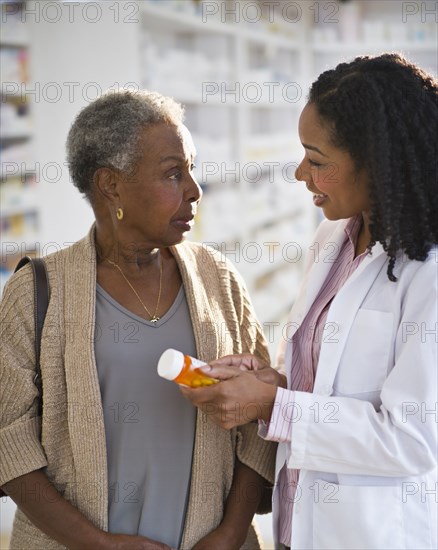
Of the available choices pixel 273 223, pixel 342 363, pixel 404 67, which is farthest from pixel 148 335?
pixel 273 223

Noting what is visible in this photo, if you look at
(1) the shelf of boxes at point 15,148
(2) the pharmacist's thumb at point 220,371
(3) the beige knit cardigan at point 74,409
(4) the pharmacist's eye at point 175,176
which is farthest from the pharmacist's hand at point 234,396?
(1) the shelf of boxes at point 15,148

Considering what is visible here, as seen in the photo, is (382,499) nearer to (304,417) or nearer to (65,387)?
(304,417)

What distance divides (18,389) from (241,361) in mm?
433

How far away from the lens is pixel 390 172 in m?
1.21

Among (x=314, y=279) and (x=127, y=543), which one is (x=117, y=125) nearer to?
(x=314, y=279)

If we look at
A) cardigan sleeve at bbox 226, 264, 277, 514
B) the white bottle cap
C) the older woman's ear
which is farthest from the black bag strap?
cardigan sleeve at bbox 226, 264, 277, 514

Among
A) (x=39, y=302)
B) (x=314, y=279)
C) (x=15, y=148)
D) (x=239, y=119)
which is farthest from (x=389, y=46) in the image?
(x=39, y=302)

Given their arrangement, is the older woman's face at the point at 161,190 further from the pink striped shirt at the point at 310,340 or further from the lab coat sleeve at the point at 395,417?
the lab coat sleeve at the point at 395,417

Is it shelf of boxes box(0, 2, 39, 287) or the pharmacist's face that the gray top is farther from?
shelf of boxes box(0, 2, 39, 287)

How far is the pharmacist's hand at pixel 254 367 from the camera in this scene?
138cm

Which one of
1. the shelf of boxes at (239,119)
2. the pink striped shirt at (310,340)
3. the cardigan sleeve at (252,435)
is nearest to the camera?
the pink striped shirt at (310,340)

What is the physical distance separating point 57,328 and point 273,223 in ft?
13.6

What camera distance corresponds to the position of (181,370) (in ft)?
4.09

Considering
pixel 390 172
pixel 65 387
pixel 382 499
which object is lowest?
pixel 382 499
